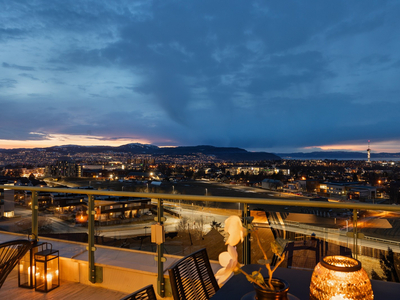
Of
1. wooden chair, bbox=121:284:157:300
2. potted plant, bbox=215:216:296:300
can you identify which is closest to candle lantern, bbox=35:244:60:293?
wooden chair, bbox=121:284:157:300

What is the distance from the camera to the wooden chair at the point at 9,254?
2.10 m

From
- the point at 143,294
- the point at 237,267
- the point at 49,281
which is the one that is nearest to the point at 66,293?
the point at 49,281

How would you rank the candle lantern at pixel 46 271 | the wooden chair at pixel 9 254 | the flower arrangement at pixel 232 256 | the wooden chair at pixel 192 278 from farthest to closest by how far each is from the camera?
1. the candle lantern at pixel 46 271
2. the wooden chair at pixel 9 254
3. the wooden chair at pixel 192 278
4. the flower arrangement at pixel 232 256

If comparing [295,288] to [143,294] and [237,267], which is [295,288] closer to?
[237,267]

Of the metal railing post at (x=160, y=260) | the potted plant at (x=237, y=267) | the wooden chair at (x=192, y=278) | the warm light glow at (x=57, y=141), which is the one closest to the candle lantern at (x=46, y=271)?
the metal railing post at (x=160, y=260)

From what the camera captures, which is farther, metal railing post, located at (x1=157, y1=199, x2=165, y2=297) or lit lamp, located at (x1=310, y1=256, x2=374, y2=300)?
metal railing post, located at (x1=157, y1=199, x2=165, y2=297)

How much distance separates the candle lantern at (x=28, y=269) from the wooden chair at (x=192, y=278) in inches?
94.2

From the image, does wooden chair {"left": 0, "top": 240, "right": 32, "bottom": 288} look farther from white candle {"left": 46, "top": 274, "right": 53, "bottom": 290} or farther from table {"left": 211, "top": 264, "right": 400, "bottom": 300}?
table {"left": 211, "top": 264, "right": 400, "bottom": 300}

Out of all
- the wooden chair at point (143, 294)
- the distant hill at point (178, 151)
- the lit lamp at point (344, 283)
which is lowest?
the wooden chair at point (143, 294)

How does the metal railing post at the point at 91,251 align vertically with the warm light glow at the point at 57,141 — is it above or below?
below

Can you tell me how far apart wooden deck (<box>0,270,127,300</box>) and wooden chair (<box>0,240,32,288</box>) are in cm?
93

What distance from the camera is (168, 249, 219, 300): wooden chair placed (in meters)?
1.32

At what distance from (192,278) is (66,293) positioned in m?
2.23

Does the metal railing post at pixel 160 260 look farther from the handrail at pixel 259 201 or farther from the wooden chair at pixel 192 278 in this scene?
the wooden chair at pixel 192 278
